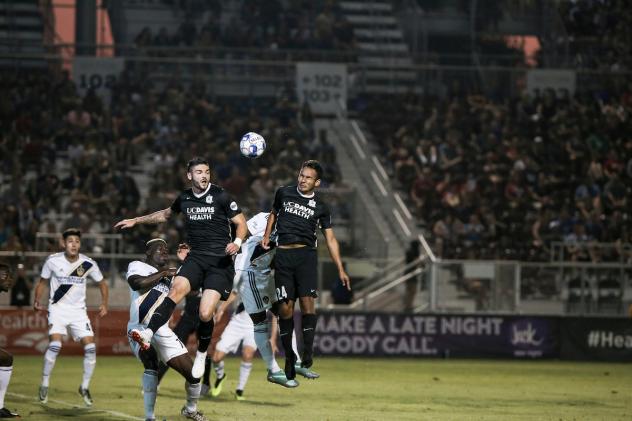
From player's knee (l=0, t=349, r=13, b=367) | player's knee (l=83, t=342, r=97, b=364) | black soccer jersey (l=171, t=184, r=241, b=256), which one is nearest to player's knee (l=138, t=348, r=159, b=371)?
black soccer jersey (l=171, t=184, r=241, b=256)

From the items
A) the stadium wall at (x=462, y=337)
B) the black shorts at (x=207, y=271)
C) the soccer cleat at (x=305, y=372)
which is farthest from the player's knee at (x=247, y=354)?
the stadium wall at (x=462, y=337)

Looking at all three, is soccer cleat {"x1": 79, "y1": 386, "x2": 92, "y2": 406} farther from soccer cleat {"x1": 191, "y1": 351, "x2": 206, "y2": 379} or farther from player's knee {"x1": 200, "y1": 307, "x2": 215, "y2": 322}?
player's knee {"x1": 200, "y1": 307, "x2": 215, "y2": 322}

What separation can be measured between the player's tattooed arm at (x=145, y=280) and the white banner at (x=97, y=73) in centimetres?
2228

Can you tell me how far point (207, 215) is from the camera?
15.2m

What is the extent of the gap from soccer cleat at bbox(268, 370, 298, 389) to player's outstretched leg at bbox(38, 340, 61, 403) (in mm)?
3564

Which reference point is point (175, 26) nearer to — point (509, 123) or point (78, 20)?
point (78, 20)

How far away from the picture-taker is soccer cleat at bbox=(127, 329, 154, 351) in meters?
14.1

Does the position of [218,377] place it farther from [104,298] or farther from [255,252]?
[255,252]

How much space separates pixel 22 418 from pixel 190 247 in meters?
3.11

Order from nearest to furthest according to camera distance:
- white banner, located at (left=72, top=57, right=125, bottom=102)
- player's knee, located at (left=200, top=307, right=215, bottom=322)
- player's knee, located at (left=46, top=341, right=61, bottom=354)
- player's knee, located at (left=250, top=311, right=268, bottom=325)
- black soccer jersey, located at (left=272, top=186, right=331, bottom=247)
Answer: player's knee, located at (left=200, top=307, right=215, bottom=322), black soccer jersey, located at (left=272, top=186, right=331, bottom=247), player's knee, located at (left=250, top=311, right=268, bottom=325), player's knee, located at (left=46, top=341, right=61, bottom=354), white banner, located at (left=72, top=57, right=125, bottom=102)

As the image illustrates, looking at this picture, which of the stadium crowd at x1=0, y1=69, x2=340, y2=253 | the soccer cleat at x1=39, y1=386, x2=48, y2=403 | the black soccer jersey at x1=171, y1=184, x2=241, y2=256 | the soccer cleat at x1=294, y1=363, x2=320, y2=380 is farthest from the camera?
the stadium crowd at x1=0, y1=69, x2=340, y2=253

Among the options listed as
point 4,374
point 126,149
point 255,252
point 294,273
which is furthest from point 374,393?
point 126,149

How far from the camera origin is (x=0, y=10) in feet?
133

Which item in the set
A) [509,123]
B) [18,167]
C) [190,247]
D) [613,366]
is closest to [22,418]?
[190,247]
